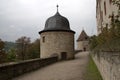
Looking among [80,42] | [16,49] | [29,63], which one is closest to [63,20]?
[29,63]

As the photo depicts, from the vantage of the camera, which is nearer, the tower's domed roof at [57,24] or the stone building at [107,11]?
the stone building at [107,11]

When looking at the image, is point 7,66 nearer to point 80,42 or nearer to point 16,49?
point 16,49

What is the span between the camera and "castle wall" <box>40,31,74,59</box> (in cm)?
2909

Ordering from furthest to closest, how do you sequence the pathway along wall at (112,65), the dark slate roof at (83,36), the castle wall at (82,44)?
the dark slate roof at (83,36)
the castle wall at (82,44)
the pathway along wall at (112,65)

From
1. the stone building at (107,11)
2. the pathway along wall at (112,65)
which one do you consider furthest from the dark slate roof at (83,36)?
the pathway along wall at (112,65)

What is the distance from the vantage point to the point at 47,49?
96.9ft

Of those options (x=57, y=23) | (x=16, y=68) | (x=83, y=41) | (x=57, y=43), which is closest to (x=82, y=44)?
(x=83, y=41)

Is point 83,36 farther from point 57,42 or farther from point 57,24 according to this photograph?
point 57,42

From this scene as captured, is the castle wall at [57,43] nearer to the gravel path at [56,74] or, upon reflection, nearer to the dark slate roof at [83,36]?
the gravel path at [56,74]

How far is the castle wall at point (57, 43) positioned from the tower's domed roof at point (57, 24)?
688 mm

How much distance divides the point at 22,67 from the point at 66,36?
1638 cm

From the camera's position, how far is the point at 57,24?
1214 inches

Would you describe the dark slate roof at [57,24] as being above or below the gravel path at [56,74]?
above

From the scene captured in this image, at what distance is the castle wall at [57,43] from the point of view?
29.1 meters
